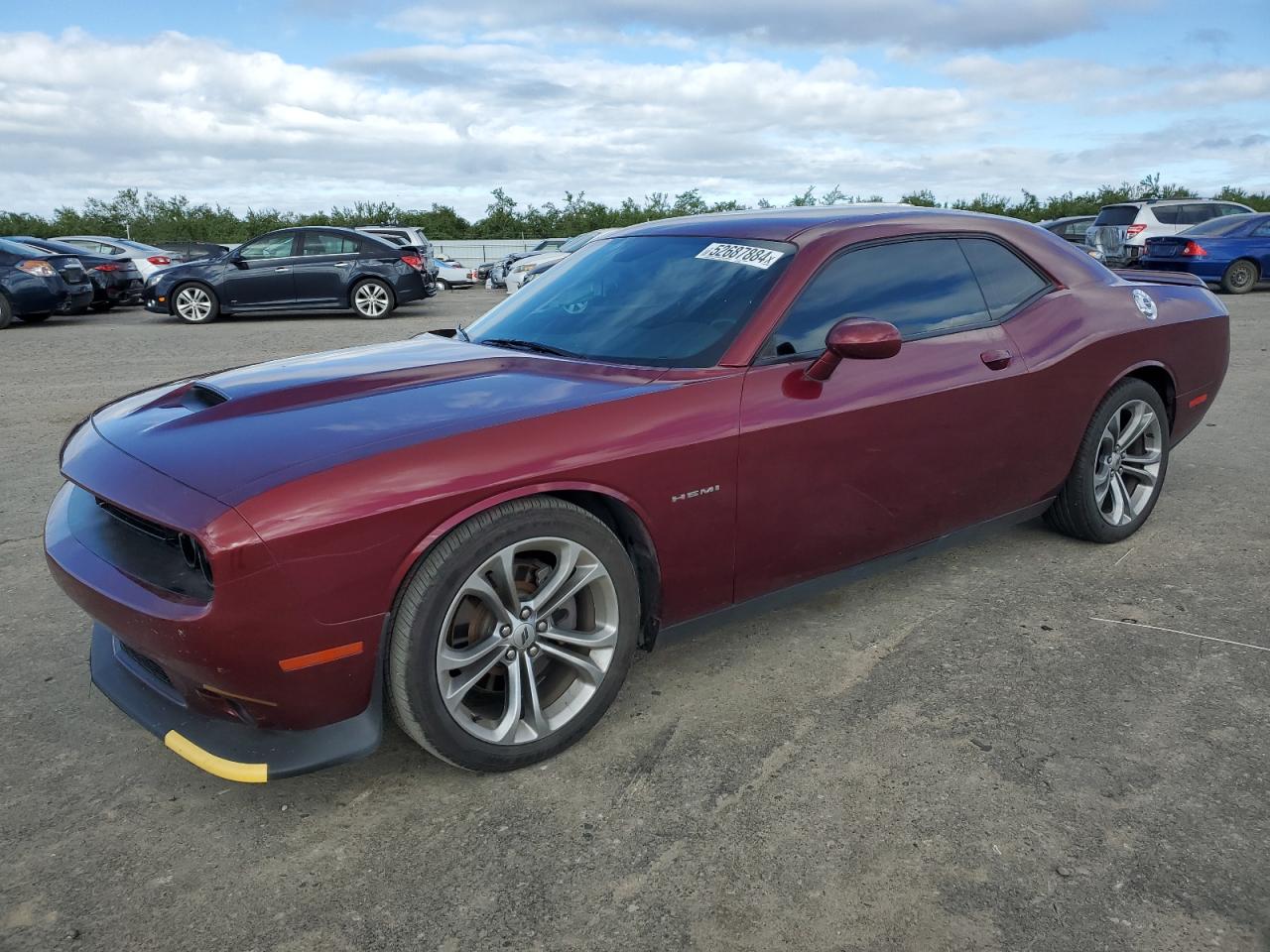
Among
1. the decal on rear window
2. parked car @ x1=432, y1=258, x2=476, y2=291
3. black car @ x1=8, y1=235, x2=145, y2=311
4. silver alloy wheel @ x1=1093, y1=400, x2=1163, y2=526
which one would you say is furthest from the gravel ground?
parked car @ x1=432, y1=258, x2=476, y2=291

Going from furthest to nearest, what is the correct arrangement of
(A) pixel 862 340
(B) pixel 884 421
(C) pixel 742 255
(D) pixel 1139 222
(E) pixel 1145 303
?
(D) pixel 1139 222
(E) pixel 1145 303
(C) pixel 742 255
(B) pixel 884 421
(A) pixel 862 340

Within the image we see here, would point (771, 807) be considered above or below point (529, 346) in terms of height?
below

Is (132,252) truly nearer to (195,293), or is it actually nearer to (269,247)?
(195,293)

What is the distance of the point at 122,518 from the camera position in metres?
2.70

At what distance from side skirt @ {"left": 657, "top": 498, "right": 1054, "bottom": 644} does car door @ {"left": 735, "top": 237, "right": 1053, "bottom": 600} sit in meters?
A: 0.04

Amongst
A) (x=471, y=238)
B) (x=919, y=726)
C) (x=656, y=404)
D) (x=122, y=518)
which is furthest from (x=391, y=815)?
(x=471, y=238)

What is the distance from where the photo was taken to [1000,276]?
3.88 meters

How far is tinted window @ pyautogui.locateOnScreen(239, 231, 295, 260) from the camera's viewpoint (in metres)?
15.2

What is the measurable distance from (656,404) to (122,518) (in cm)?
148

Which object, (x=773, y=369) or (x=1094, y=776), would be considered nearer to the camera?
(x=1094, y=776)

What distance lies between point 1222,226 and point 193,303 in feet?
54.5

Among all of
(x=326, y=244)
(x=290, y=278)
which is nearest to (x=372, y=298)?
(x=326, y=244)

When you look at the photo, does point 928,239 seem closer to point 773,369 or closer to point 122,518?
point 773,369

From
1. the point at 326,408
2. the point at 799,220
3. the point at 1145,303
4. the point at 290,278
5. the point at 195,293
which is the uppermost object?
the point at 799,220
